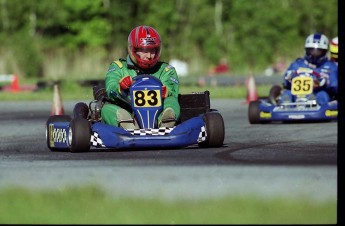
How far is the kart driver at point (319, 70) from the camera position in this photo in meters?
18.4

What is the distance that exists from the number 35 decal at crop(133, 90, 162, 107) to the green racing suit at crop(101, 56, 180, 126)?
0.50ft

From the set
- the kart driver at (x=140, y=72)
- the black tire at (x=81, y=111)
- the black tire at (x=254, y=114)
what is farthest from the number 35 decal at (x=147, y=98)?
the black tire at (x=254, y=114)

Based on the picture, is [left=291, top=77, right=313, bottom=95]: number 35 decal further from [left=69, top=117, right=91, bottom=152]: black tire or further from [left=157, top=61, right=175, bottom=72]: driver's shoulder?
[left=69, top=117, right=91, bottom=152]: black tire

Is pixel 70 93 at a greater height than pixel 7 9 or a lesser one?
lesser

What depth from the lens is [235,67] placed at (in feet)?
184

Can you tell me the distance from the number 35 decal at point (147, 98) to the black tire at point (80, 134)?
2.28 feet

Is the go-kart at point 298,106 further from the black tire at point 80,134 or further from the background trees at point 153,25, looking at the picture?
the background trees at point 153,25

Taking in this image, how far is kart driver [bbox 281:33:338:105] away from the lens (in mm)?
18406

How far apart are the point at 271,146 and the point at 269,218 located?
5.51 meters

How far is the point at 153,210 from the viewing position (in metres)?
7.56

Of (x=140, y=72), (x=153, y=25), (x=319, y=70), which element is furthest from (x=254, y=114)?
(x=153, y=25)

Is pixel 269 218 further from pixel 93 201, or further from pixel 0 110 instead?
pixel 0 110

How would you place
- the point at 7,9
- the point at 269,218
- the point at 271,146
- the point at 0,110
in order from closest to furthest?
1. the point at 269,218
2. the point at 271,146
3. the point at 0,110
4. the point at 7,9

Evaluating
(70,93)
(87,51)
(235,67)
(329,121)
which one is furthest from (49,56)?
(329,121)
